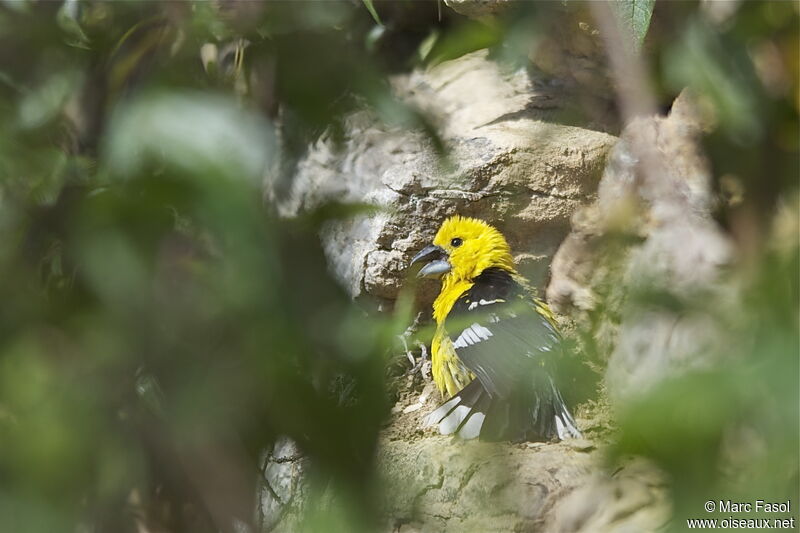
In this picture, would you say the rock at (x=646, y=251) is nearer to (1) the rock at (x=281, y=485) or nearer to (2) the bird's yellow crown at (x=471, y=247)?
(2) the bird's yellow crown at (x=471, y=247)

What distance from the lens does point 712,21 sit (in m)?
1.02

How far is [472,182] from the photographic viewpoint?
3.10 ft

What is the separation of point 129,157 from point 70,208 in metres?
0.14

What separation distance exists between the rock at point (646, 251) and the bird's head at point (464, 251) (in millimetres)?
67

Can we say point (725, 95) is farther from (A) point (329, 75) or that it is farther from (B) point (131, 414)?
(B) point (131, 414)

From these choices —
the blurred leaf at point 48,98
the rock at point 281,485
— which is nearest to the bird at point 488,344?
the rock at point 281,485

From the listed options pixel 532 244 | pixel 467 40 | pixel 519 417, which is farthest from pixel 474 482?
pixel 467 40

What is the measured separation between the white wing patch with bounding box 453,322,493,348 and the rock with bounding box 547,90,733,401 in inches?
3.4

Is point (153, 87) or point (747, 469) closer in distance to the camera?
point (747, 469)

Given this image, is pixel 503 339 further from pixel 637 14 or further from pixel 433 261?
pixel 637 14

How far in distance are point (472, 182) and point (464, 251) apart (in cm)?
10

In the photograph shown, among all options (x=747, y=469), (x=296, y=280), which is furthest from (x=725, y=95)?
(x=747, y=469)

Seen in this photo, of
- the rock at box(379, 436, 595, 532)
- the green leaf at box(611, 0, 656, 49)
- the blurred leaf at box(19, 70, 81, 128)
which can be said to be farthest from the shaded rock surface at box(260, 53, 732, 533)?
the blurred leaf at box(19, 70, 81, 128)

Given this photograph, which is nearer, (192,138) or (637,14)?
(637,14)
